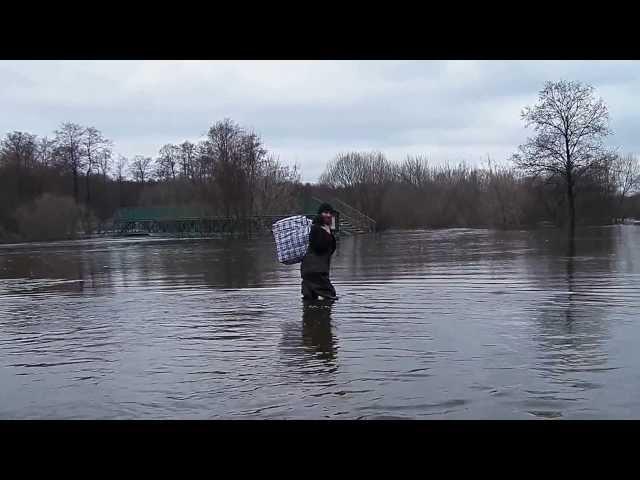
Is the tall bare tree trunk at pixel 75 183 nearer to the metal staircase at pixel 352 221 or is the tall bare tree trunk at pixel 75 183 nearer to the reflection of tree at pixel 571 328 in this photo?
the metal staircase at pixel 352 221

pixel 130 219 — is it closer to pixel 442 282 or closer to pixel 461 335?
pixel 442 282

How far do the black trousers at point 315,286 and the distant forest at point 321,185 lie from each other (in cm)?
3906

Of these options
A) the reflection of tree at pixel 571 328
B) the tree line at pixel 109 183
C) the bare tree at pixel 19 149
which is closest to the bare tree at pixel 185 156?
the tree line at pixel 109 183

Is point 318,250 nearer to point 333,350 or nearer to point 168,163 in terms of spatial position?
point 333,350

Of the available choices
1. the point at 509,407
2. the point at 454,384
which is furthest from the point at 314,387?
the point at 509,407

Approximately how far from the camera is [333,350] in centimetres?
718

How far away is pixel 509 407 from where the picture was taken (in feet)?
16.2

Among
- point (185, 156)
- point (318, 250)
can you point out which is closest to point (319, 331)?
point (318, 250)

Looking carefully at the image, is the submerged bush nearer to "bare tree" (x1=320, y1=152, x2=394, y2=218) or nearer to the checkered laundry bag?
"bare tree" (x1=320, y1=152, x2=394, y2=218)

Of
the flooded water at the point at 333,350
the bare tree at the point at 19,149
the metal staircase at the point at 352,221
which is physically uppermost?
the bare tree at the point at 19,149

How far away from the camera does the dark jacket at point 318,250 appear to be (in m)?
10.6

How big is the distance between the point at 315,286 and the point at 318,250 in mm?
630
